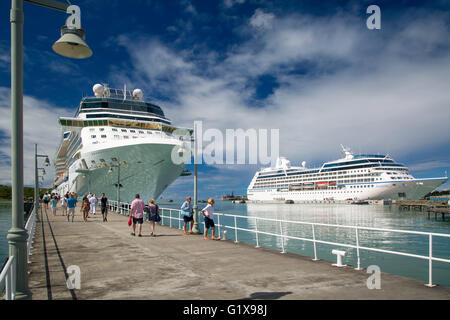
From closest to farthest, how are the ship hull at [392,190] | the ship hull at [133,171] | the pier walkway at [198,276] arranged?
the pier walkway at [198,276]
the ship hull at [133,171]
the ship hull at [392,190]

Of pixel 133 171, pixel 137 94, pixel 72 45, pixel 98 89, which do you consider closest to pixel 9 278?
pixel 72 45

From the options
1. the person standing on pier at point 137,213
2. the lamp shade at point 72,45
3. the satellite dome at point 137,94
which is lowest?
the person standing on pier at point 137,213

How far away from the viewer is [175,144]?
29.8 m

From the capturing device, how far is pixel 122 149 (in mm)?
29484

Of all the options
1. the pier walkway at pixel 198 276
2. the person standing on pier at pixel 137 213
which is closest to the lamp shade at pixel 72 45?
the pier walkway at pixel 198 276

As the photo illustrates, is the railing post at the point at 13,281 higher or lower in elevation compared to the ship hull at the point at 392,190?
higher

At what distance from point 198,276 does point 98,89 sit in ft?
141

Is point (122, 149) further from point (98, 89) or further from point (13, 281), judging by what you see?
point (13, 281)

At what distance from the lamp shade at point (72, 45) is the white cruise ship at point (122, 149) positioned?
72.3ft

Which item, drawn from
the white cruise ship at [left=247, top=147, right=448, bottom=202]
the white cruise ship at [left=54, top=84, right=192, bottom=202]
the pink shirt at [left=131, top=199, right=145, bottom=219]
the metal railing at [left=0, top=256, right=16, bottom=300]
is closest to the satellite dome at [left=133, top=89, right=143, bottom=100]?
the white cruise ship at [left=54, top=84, right=192, bottom=202]

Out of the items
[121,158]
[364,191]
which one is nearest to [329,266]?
[121,158]

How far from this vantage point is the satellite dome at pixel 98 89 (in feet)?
146

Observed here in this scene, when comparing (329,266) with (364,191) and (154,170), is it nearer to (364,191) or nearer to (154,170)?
(154,170)

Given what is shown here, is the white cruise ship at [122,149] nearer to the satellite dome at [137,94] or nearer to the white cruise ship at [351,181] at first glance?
the satellite dome at [137,94]
